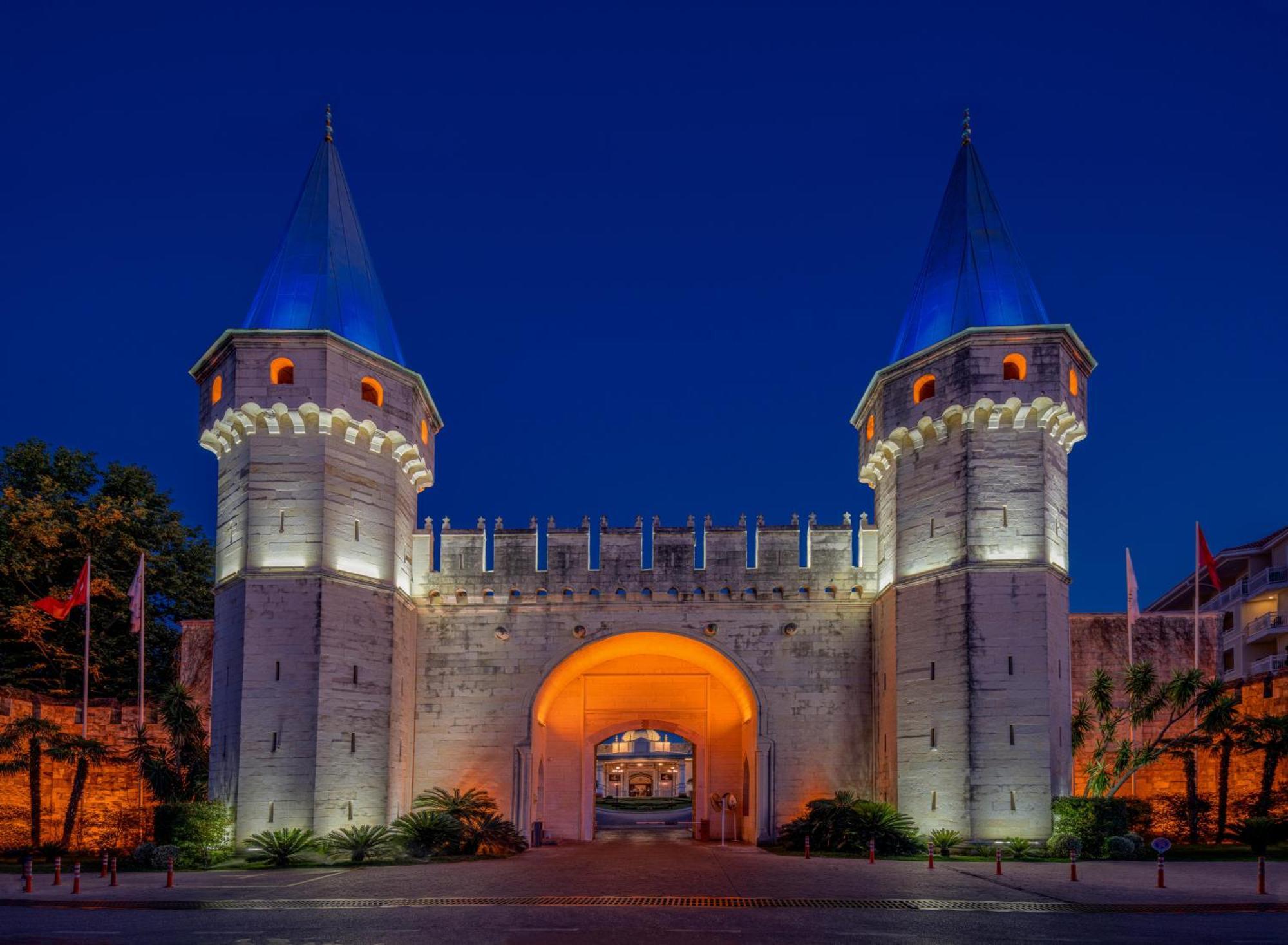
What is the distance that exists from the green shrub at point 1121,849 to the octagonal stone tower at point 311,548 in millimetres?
15463

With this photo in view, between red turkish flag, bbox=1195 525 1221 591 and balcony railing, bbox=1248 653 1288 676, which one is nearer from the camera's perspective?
red turkish flag, bbox=1195 525 1221 591

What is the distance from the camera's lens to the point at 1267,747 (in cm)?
2719

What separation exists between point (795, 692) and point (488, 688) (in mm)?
7708

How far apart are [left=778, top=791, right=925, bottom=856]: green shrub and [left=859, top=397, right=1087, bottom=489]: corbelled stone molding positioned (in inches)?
327

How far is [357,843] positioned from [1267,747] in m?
20.4

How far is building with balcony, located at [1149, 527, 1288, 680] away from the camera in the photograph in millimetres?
43062

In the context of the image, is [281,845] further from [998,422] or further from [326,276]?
[998,422]

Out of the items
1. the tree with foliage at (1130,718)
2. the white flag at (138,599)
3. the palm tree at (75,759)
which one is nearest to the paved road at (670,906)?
the tree with foliage at (1130,718)

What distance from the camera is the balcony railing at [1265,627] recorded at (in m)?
42.5

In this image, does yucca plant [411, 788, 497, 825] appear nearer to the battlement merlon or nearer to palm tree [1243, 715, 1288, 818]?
the battlement merlon

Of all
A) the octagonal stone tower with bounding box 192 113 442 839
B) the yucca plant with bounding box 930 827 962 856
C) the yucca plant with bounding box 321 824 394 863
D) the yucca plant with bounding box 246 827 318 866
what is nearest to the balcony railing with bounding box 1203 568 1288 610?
the yucca plant with bounding box 930 827 962 856

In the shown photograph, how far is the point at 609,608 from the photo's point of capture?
30156 millimetres

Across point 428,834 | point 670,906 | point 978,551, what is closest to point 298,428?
point 428,834

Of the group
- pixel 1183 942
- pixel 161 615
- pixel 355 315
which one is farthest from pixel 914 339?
pixel 161 615
